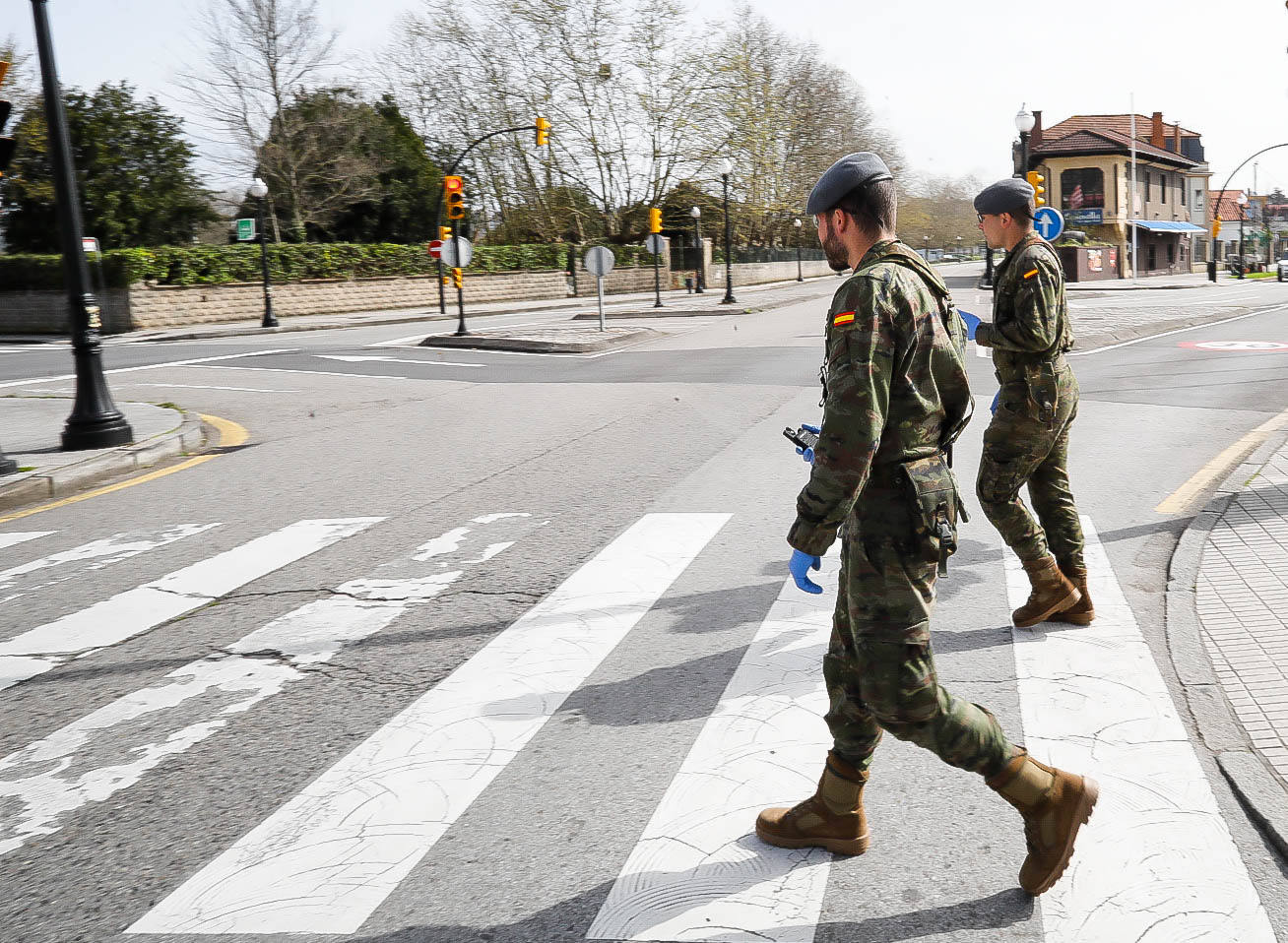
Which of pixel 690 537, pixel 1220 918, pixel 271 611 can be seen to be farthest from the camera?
pixel 690 537

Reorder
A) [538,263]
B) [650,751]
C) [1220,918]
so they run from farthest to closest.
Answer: [538,263], [650,751], [1220,918]

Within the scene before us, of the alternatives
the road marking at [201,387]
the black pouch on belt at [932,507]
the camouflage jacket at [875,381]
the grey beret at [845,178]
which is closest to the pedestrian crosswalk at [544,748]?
the black pouch on belt at [932,507]

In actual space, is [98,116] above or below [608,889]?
above

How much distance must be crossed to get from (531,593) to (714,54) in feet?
164

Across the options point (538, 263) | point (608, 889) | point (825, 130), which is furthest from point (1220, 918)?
point (825, 130)

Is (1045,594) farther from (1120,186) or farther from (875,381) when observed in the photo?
(1120,186)

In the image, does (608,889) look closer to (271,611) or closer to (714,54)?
(271,611)

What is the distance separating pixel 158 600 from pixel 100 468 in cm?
412

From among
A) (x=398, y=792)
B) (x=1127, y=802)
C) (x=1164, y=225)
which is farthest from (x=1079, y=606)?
(x=1164, y=225)

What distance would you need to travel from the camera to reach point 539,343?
21.2 meters

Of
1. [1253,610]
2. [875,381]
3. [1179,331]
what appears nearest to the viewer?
[875,381]

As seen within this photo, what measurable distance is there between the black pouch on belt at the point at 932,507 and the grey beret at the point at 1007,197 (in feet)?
6.80

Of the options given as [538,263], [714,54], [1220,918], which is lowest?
[1220,918]

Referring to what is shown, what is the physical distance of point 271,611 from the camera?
535cm
